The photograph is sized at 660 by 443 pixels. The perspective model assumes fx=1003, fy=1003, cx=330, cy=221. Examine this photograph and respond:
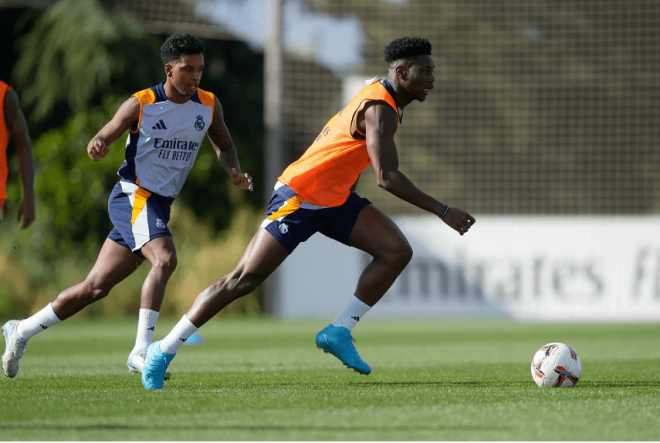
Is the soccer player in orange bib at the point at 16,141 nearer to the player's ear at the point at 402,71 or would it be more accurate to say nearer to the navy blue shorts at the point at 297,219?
the navy blue shorts at the point at 297,219

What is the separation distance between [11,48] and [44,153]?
5.68 metres

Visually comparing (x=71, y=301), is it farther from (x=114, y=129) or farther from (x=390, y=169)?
(x=390, y=169)

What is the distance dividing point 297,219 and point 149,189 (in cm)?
115

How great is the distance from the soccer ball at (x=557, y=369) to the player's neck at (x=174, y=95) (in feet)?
9.08

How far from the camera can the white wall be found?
15922 millimetres

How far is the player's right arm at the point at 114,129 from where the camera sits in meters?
5.92

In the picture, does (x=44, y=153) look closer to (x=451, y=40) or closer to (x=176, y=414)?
(x=451, y=40)

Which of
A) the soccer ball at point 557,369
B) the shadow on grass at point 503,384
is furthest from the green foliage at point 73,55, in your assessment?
the soccer ball at point 557,369

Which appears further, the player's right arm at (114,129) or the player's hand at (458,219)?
the player's right arm at (114,129)

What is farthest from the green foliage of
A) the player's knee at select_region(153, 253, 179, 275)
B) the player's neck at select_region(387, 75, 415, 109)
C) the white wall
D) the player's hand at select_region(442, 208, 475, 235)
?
the player's hand at select_region(442, 208, 475, 235)

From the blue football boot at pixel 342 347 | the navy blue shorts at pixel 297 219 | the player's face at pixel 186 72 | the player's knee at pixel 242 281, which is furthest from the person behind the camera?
the player's face at pixel 186 72

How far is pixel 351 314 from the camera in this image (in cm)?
637

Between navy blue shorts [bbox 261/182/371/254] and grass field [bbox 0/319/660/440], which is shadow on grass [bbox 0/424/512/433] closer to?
grass field [bbox 0/319/660/440]

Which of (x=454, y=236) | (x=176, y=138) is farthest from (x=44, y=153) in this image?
(x=176, y=138)
